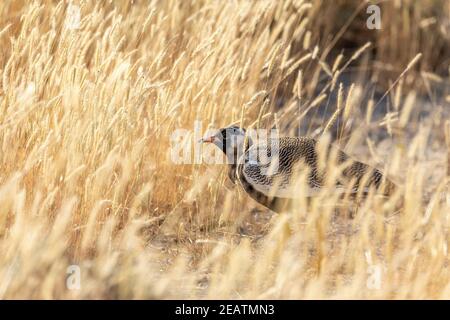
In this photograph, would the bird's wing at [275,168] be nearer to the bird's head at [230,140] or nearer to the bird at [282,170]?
the bird at [282,170]

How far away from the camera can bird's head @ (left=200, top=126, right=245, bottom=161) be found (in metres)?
4.21

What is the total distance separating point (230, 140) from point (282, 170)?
1.19 feet

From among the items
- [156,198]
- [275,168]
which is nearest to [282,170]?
[275,168]

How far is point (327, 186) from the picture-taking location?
3.86 meters

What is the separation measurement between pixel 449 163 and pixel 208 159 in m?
1.77

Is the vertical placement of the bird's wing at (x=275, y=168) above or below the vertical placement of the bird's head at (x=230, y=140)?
below

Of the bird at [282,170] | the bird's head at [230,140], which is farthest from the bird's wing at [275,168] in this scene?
the bird's head at [230,140]

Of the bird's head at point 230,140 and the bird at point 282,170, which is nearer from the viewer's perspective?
the bird at point 282,170

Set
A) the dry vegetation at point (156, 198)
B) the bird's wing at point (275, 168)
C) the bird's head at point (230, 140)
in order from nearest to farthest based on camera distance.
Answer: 1. the dry vegetation at point (156, 198)
2. the bird's wing at point (275, 168)
3. the bird's head at point (230, 140)

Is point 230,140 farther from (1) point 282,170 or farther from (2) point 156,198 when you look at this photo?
(2) point 156,198

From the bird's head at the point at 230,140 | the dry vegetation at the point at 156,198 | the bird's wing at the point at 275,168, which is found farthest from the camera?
the bird's head at the point at 230,140

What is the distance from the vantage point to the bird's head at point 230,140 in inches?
166

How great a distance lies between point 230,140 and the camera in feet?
13.9
